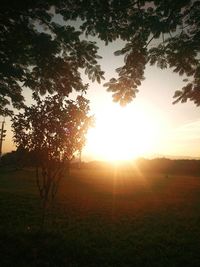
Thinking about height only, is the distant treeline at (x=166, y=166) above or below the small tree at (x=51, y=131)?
above

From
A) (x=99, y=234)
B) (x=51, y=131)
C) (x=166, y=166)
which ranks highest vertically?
(x=166, y=166)

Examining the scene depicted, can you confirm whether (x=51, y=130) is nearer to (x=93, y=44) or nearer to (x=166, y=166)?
(x=93, y=44)

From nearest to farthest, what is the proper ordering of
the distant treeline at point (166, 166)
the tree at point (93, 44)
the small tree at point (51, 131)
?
the tree at point (93, 44) < the small tree at point (51, 131) < the distant treeline at point (166, 166)

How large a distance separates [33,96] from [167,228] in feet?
31.3

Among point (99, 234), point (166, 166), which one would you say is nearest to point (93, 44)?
point (99, 234)

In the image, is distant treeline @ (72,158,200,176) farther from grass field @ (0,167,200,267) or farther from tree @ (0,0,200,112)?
tree @ (0,0,200,112)

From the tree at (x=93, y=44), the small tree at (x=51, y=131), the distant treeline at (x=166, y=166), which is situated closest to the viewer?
the tree at (x=93, y=44)

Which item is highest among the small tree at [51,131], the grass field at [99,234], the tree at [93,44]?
the tree at [93,44]

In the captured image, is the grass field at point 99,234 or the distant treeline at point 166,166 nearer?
the grass field at point 99,234

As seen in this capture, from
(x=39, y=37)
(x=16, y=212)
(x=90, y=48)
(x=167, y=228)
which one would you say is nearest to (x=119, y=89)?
(x=90, y=48)

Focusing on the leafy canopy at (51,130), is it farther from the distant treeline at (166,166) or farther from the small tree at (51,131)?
the distant treeline at (166,166)

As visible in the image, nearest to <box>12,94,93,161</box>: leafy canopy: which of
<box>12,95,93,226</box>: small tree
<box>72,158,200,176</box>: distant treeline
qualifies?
<box>12,95,93,226</box>: small tree

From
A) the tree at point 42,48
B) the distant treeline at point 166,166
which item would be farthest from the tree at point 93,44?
the distant treeline at point 166,166

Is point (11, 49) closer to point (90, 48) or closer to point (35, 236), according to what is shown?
point (90, 48)
